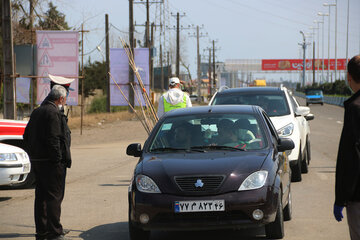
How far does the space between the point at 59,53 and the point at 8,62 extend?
471 centimetres

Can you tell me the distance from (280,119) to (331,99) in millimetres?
66919

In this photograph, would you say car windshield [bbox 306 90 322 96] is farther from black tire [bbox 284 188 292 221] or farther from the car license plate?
the car license plate

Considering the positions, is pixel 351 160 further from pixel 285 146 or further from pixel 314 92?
pixel 314 92

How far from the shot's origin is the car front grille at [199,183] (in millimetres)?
6812

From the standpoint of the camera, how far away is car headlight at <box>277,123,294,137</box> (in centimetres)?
1225

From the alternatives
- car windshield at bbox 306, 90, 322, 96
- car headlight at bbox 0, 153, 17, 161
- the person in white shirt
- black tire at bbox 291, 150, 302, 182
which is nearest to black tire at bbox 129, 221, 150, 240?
car headlight at bbox 0, 153, 17, 161

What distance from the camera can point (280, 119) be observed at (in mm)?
12633

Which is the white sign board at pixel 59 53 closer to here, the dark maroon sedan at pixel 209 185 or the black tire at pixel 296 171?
the black tire at pixel 296 171

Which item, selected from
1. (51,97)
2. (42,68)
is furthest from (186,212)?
(42,68)

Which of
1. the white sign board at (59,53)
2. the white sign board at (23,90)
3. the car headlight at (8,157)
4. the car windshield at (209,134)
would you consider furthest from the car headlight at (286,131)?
the white sign board at (23,90)

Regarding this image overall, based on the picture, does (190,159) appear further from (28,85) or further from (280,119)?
(28,85)

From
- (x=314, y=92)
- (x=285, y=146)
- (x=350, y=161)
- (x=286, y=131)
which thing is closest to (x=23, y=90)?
(x=286, y=131)

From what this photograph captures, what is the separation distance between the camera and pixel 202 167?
7.04 meters

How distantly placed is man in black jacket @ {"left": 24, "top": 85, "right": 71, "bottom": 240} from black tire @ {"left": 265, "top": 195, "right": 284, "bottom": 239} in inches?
84.4
